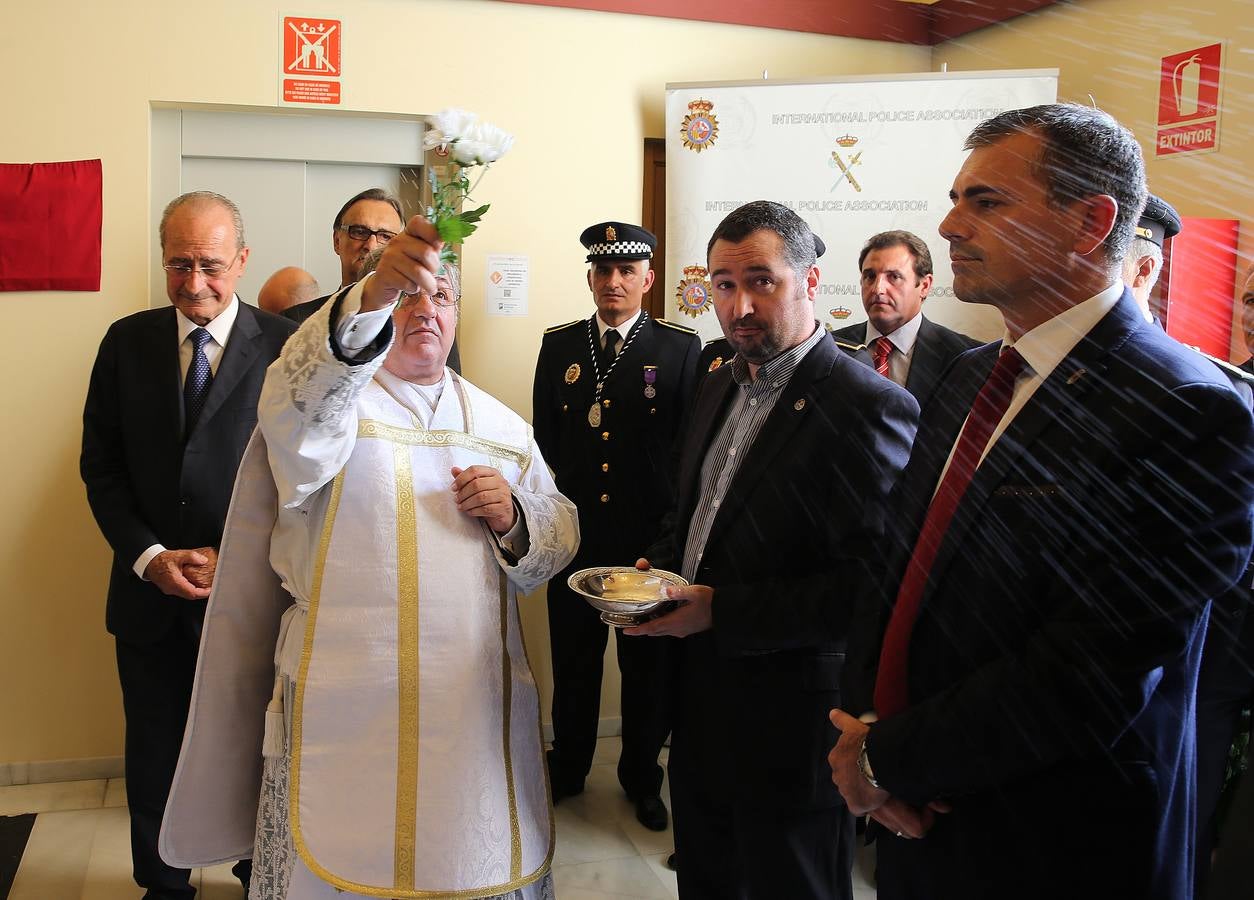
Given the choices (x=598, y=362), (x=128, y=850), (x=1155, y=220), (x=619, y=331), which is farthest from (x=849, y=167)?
(x=128, y=850)

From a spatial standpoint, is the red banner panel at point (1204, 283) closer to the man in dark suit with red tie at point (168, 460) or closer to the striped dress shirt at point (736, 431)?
the striped dress shirt at point (736, 431)

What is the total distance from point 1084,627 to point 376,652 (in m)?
1.18

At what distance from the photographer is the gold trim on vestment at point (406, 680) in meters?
1.76

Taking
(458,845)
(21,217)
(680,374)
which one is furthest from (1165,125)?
(21,217)

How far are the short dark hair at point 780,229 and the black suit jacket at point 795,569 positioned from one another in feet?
0.57

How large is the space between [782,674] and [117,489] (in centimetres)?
185

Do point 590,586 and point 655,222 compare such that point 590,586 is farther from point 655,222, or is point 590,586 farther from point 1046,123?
point 655,222

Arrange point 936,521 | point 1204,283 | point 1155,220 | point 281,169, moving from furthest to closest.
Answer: point 281,169
point 1204,283
point 1155,220
point 936,521

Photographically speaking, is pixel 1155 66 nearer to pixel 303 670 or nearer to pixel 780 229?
pixel 780 229

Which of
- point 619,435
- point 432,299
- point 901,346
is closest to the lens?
point 432,299

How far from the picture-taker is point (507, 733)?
1.88m

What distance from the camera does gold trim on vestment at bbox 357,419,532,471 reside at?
1852mm

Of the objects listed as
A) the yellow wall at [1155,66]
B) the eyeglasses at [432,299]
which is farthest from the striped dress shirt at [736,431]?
the yellow wall at [1155,66]

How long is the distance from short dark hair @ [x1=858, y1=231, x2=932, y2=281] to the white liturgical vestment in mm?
1889
